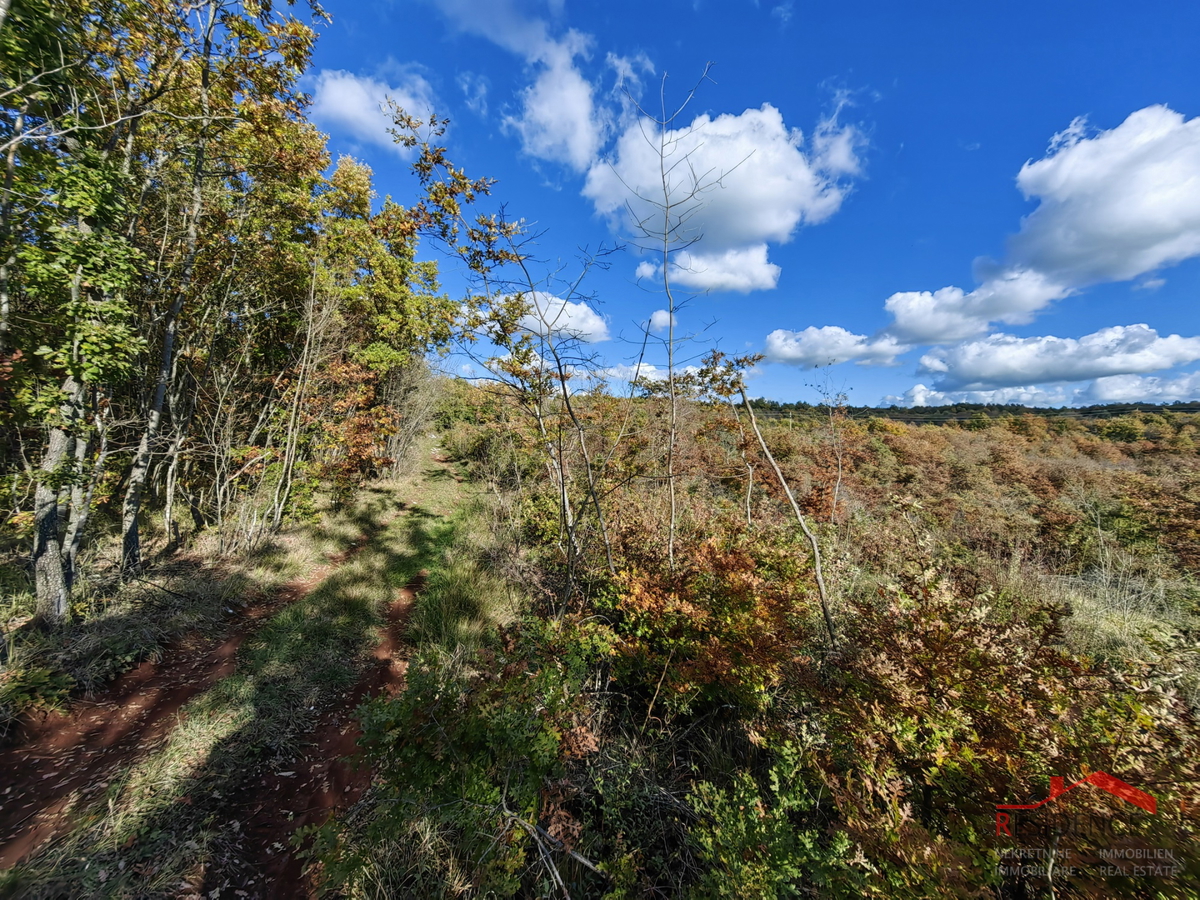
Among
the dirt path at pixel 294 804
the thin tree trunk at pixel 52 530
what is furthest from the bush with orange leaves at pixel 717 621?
the thin tree trunk at pixel 52 530

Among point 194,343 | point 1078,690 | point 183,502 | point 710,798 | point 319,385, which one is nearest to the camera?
point 1078,690

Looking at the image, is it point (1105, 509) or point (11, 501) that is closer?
point (11, 501)

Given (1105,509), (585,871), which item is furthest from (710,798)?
(1105,509)

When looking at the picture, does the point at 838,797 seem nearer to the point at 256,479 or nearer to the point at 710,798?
the point at 710,798

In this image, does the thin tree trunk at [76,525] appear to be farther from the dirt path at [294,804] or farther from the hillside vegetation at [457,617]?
the dirt path at [294,804]

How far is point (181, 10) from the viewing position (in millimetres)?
4625

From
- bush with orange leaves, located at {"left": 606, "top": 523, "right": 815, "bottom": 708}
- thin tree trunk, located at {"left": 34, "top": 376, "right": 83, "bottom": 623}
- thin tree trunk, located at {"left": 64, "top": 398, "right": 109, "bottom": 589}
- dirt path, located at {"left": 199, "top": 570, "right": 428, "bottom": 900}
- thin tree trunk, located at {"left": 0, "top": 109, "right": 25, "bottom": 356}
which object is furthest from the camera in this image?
thin tree trunk, located at {"left": 64, "top": 398, "right": 109, "bottom": 589}

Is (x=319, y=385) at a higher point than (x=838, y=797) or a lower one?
higher

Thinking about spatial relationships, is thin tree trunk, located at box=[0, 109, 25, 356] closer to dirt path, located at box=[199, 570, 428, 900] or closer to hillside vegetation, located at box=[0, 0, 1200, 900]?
hillside vegetation, located at box=[0, 0, 1200, 900]

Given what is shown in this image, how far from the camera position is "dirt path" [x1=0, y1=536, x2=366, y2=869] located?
8.11 feet

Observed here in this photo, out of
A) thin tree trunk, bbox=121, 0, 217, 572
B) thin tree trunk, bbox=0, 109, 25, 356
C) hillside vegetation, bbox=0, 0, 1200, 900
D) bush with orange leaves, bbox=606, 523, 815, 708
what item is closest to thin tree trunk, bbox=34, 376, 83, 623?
hillside vegetation, bbox=0, 0, 1200, 900

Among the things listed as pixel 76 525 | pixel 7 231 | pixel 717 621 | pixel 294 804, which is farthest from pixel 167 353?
pixel 717 621

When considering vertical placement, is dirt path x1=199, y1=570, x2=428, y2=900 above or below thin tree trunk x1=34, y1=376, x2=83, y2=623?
below

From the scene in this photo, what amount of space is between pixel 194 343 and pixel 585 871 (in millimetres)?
8570
